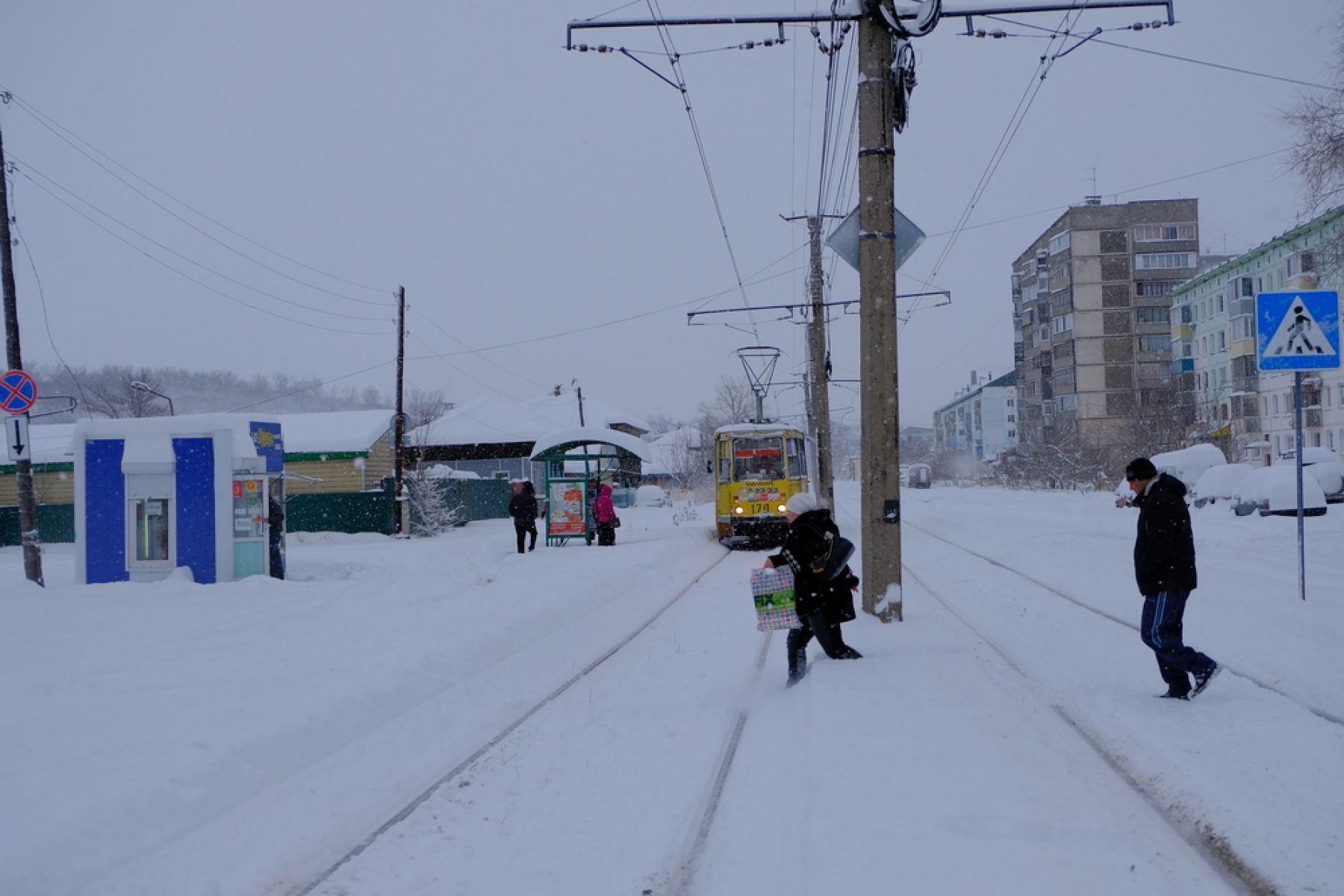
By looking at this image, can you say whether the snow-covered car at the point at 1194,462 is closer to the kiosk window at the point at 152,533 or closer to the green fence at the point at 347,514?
the kiosk window at the point at 152,533

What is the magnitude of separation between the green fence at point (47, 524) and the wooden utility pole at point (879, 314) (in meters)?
36.9

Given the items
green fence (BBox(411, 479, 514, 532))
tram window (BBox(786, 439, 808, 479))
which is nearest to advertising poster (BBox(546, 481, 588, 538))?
tram window (BBox(786, 439, 808, 479))

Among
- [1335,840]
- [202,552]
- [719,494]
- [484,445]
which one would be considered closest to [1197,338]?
[484,445]

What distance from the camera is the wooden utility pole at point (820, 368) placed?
29.3 metres

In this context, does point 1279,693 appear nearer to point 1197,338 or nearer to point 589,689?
point 589,689

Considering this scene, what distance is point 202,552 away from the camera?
1816 cm

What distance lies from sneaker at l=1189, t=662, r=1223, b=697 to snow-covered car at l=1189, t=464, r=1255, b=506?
774 inches

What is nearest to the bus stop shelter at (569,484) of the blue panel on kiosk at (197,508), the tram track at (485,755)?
the blue panel on kiosk at (197,508)

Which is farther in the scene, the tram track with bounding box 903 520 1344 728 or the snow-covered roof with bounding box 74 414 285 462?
the snow-covered roof with bounding box 74 414 285 462

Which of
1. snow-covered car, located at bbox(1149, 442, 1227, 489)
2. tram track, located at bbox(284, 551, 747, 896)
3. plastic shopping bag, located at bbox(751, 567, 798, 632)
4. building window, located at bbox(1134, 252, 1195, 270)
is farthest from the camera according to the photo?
building window, located at bbox(1134, 252, 1195, 270)

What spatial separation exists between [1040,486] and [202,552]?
1622 inches

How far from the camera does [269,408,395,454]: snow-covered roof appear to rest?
4353 cm

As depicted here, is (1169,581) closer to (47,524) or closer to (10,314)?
(10,314)

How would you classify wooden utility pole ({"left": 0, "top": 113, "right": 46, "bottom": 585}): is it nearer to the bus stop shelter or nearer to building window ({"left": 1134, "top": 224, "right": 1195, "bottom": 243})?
the bus stop shelter
